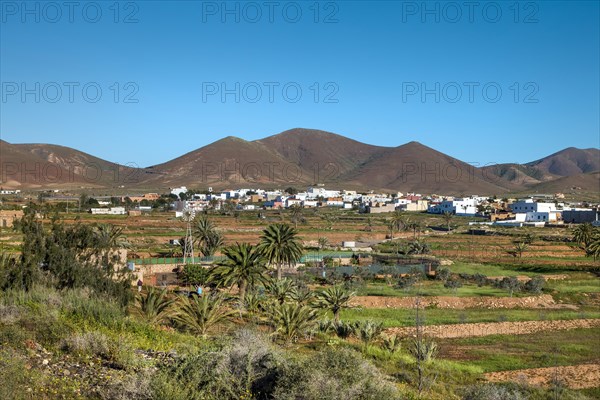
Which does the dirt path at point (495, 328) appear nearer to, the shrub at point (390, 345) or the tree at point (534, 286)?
the shrub at point (390, 345)

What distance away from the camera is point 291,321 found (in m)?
19.5

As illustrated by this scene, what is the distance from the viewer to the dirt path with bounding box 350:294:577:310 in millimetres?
34281

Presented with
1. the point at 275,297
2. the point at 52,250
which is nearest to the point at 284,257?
the point at 275,297

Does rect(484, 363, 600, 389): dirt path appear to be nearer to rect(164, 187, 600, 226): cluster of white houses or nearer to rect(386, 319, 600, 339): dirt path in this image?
rect(386, 319, 600, 339): dirt path

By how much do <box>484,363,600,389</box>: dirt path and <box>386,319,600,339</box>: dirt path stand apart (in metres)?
6.28

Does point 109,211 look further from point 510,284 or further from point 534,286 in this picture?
point 534,286

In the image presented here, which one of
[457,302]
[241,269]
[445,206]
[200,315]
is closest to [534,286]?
[457,302]

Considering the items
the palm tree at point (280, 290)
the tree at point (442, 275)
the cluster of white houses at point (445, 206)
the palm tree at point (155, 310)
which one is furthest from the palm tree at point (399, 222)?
the palm tree at point (155, 310)

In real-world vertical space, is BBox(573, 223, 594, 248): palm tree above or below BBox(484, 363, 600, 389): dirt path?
above

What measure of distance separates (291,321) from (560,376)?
34.1 ft

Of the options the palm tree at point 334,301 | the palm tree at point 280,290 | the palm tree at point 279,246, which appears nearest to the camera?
the palm tree at point 280,290

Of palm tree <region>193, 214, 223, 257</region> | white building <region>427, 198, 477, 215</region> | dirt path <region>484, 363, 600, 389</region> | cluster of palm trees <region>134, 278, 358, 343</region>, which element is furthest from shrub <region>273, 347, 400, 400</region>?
white building <region>427, 198, 477, 215</region>

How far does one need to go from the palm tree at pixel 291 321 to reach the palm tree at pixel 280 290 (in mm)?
5227

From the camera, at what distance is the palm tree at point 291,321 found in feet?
63.4
